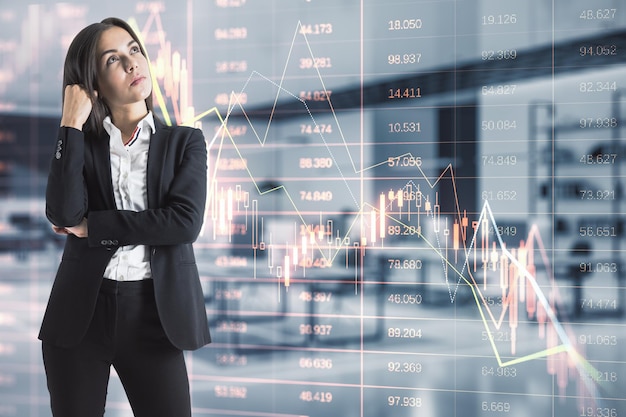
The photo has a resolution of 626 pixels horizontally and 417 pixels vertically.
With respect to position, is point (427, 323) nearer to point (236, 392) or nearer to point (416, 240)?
point (416, 240)

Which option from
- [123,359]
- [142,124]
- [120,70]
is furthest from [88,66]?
[123,359]

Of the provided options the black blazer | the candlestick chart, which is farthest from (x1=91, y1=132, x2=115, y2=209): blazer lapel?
the candlestick chart

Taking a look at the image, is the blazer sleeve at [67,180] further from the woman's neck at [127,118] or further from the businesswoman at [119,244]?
the woman's neck at [127,118]

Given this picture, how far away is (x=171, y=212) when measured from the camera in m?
1.52

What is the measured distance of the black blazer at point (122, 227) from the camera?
4.88 ft

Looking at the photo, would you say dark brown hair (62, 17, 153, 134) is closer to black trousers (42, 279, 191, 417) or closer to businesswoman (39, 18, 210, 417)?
businesswoman (39, 18, 210, 417)

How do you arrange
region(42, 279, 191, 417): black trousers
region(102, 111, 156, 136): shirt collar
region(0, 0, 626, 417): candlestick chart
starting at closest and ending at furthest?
region(42, 279, 191, 417): black trousers → region(102, 111, 156, 136): shirt collar → region(0, 0, 626, 417): candlestick chart

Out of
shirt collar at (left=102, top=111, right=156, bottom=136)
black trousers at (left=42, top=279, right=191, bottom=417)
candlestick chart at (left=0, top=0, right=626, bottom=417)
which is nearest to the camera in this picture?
black trousers at (left=42, top=279, right=191, bottom=417)

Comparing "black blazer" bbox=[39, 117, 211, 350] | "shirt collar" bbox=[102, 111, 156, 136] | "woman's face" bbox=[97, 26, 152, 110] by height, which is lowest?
"black blazer" bbox=[39, 117, 211, 350]

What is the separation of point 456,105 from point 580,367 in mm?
909

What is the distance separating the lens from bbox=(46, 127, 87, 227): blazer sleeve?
1495mm

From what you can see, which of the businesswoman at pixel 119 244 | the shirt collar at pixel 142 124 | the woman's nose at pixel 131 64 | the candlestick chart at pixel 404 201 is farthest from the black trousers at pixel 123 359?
the candlestick chart at pixel 404 201

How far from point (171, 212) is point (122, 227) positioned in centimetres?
11

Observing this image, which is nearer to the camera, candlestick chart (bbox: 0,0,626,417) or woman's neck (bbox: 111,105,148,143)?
woman's neck (bbox: 111,105,148,143)
